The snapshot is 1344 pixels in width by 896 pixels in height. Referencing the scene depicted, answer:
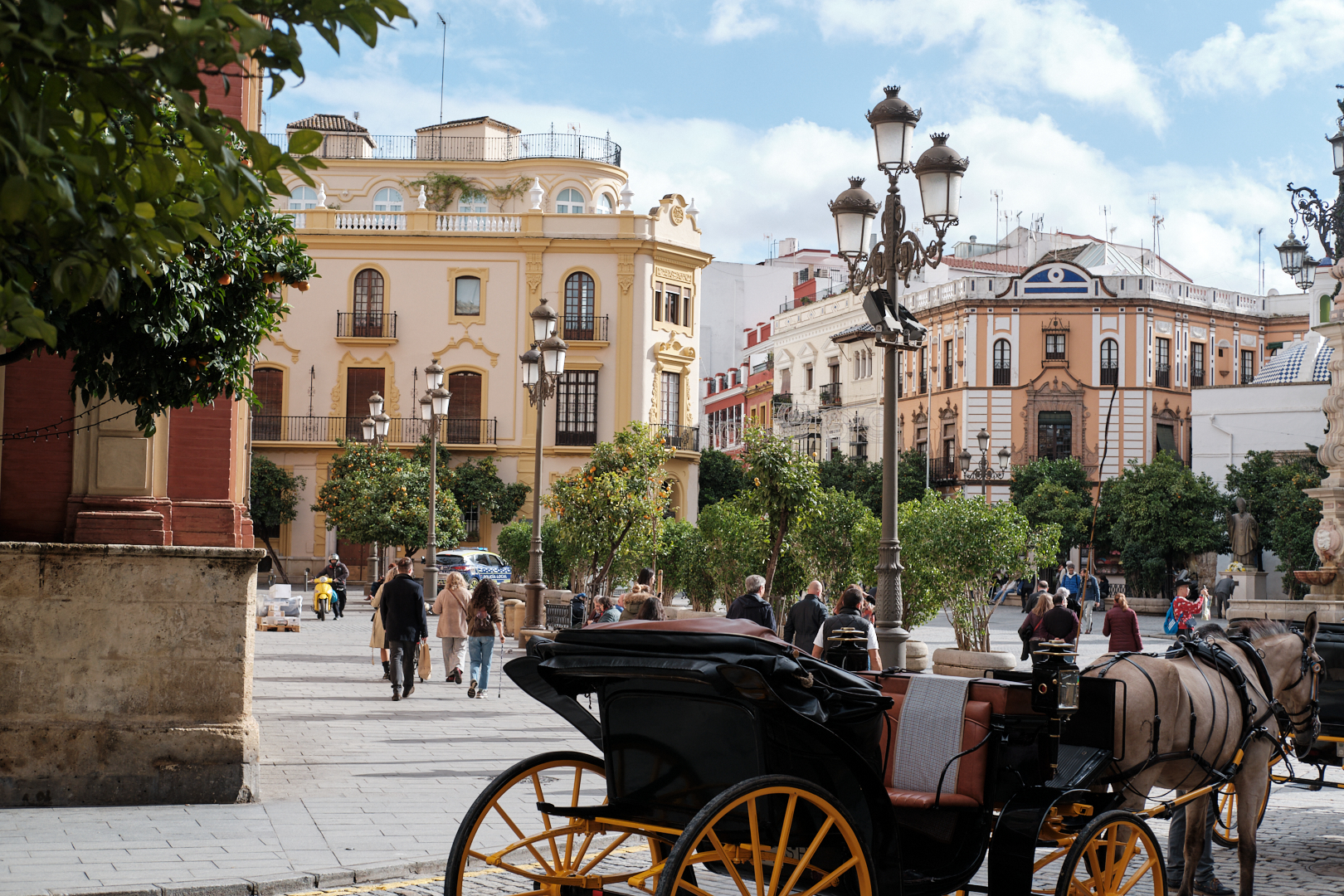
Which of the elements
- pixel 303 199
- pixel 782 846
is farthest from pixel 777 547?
pixel 303 199

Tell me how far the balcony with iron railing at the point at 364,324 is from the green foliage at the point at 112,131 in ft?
148

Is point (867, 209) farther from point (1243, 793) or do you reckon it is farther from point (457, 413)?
point (457, 413)

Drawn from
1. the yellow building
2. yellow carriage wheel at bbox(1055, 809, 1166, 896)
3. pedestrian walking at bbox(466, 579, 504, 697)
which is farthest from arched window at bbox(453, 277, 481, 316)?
yellow carriage wheel at bbox(1055, 809, 1166, 896)

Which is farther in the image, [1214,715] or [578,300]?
[578,300]

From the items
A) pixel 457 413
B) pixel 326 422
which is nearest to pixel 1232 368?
pixel 457 413

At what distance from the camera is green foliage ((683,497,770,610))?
22391mm

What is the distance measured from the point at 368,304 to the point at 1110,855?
4487cm

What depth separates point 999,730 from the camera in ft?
18.3

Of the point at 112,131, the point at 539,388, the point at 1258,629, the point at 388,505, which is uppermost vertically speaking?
the point at 539,388

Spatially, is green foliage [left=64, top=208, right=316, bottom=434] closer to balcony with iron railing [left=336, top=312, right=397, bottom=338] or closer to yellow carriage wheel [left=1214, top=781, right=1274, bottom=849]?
yellow carriage wheel [left=1214, top=781, right=1274, bottom=849]

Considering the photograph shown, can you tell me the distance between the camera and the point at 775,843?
15.5 ft

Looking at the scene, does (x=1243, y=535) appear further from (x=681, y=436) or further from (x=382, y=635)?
(x=382, y=635)

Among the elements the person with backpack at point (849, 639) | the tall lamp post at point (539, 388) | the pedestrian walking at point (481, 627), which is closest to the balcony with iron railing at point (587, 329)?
the tall lamp post at point (539, 388)

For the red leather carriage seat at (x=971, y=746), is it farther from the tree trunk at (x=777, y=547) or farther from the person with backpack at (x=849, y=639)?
the tree trunk at (x=777, y=547)
